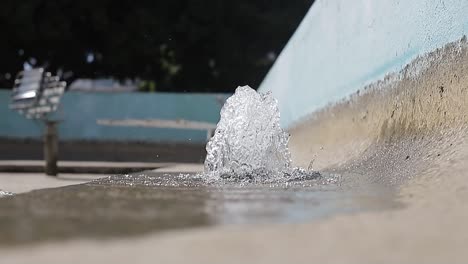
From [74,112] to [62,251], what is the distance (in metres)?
15.6

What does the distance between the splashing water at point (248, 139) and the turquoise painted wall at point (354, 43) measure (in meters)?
0.69

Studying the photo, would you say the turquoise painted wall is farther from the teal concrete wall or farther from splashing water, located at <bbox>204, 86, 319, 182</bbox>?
the teal concrete wall

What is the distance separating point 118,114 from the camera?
54.0ft

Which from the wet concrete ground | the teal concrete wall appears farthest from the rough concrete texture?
the teal concrete wall

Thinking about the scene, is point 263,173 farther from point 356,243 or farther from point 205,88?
point 205,88

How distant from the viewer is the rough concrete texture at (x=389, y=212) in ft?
4.75

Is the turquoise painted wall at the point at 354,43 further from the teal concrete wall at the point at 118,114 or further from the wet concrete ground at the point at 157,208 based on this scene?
the teal concrete wall at the point at 118,114

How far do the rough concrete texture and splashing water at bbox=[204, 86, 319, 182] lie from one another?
1.25ft

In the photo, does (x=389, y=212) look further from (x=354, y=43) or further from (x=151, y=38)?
(x=151, y=38)

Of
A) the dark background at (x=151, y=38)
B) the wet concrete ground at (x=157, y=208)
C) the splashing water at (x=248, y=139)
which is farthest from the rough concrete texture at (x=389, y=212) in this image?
the dark background at (x=151, y=38)

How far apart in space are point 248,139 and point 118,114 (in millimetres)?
12036

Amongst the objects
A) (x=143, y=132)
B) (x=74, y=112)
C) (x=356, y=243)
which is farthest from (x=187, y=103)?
(x=356, y=243)

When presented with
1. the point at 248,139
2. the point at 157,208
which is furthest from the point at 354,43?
the point at 157,208

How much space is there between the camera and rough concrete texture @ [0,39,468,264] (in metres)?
1.45
